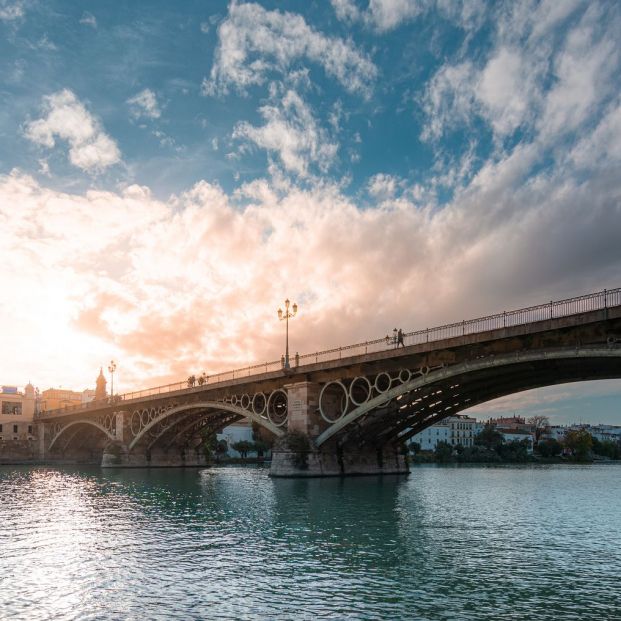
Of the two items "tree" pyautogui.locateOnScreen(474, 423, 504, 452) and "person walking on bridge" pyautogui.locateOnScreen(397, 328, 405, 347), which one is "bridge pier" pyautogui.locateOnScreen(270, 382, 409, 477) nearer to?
"person walking on bridge" pyautogui.locateOnScreen(397, 328, 405, 347)

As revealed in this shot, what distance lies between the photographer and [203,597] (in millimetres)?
13641

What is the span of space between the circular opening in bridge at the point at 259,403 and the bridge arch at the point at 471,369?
9420mm

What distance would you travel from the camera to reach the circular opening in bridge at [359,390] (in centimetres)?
4765

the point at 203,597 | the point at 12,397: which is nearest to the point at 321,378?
the point at 203,597

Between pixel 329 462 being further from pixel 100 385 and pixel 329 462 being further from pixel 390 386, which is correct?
pixel 100 385

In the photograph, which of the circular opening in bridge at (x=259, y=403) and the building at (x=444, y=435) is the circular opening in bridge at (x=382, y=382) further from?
the building at (x=444, y=435)

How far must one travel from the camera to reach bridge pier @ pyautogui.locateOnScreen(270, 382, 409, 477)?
50.3 metres

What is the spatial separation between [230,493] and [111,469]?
1787 inches

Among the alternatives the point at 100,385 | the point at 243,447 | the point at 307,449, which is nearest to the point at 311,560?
the point at 307,449

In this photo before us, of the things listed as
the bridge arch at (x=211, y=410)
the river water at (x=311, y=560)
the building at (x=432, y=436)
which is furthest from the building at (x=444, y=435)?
the river water at (x=311, y=560)

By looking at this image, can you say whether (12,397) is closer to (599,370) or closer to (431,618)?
(599,370)

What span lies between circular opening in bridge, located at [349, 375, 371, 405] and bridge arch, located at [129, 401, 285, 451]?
22.3 feet

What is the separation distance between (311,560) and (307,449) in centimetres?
3290

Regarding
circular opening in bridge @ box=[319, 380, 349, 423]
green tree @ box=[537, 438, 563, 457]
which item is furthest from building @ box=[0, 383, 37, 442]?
green tree @ box=[537, 438, 563, 457]
